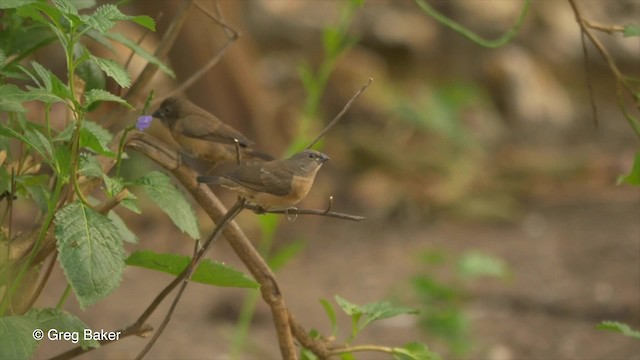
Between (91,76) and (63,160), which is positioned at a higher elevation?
(91,76)

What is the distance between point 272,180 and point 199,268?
222 mm

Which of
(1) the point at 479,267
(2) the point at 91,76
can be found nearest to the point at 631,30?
(2) the point at 91,76

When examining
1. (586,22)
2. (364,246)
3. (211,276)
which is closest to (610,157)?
(364,246)

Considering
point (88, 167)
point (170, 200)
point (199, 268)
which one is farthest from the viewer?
point (199, 268)

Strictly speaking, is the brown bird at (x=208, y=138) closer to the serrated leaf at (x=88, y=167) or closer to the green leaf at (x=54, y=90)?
the serrated leaf at (x=88, y=167)

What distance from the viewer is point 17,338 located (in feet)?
5.17

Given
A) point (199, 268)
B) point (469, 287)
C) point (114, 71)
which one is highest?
point (469, 287)

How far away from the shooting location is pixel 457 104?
25.3 ft

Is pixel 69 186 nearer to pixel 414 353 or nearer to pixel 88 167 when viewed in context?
pixel 88 167

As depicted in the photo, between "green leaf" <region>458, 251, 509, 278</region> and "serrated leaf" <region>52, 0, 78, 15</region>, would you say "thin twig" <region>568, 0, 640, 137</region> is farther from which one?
"green leaf" <region>458, 251, 509, 278</region>

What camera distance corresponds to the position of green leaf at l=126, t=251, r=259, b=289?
6.24 ft

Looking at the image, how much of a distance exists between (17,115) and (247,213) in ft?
13.3

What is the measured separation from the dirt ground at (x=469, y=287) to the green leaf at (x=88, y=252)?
2221 millimetres

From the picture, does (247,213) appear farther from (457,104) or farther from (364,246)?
(457,104)
